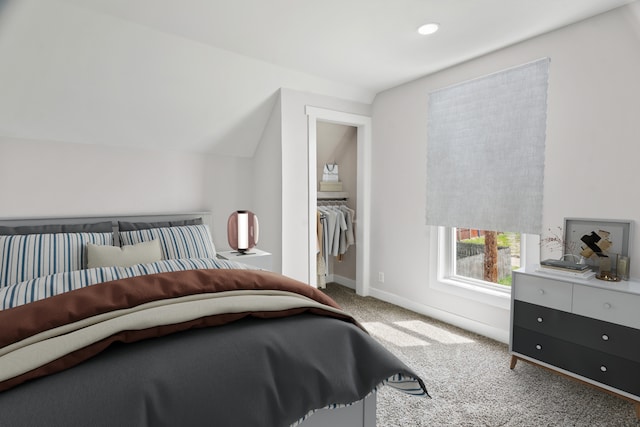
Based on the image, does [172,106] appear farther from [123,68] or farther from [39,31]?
[39,31]

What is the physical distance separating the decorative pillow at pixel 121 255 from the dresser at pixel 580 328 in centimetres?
249

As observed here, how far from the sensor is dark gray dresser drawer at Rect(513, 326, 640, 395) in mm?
1783

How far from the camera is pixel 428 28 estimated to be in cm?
226

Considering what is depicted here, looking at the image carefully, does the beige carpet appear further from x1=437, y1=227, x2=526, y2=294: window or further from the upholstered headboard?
the upholstered headboard

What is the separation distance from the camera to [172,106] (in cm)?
279

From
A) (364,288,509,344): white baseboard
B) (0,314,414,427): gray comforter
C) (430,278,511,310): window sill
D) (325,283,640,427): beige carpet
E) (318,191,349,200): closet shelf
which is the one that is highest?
(318,191,349,200): closet shelf

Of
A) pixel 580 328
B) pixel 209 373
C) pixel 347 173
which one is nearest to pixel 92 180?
pixel 209 373

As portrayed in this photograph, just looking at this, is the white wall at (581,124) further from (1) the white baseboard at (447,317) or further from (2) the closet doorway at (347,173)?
(2) the closet doorway at (347,173)

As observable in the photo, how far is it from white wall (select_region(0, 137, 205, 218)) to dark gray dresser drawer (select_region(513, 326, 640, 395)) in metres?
2.90

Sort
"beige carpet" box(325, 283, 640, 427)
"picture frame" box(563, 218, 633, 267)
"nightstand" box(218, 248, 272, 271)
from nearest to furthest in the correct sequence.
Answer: "beige carpet" box(325, 283, 640, 427) < "picture frame" box(563, 218, 633, 267) < "nightstand" box(218, 248, 272, 271)

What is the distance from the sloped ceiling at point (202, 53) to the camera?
6.62ft

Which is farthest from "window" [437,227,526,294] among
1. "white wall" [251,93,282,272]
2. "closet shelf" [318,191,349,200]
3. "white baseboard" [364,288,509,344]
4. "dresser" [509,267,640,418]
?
"white wall" [251,93,282,272]

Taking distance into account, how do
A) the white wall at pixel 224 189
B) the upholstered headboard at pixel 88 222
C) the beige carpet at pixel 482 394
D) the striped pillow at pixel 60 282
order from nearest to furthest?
1. the striped pillow at pixel 60 282
2. the beige carpet at pixel 482 394
3. the upholstered headboard at pixel 88 222
4. the white wall at pixel 224 189

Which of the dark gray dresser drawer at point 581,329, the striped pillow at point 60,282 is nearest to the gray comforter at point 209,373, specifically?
the striped pillow at point 60,282
